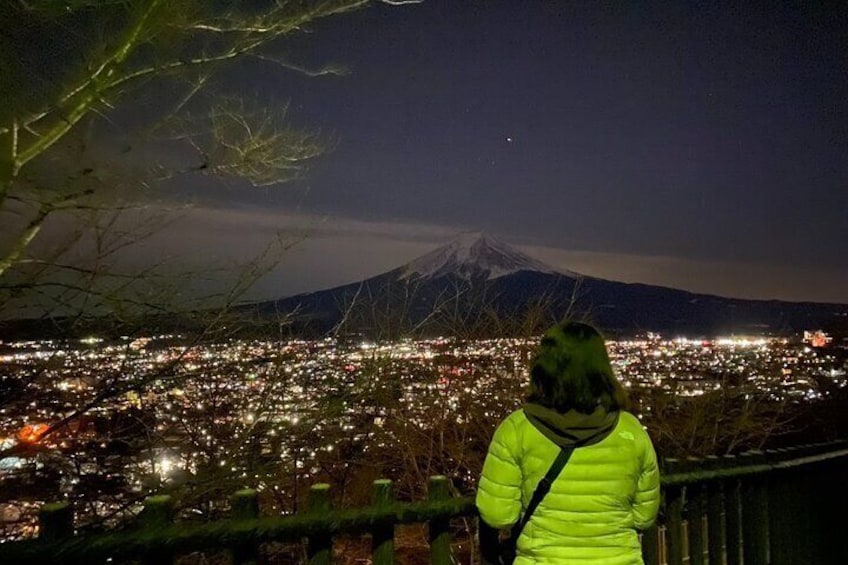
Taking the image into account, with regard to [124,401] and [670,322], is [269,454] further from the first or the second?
[670,322]

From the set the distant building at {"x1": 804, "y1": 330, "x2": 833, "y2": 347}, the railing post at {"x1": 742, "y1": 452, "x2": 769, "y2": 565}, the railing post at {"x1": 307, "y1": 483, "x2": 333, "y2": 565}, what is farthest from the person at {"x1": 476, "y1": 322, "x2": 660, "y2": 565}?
the distant building at {"x1": 804, "y1": 330, "x2": 833, "y2": 347}

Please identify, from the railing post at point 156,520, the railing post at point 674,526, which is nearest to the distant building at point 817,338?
the railing post at point 674,526

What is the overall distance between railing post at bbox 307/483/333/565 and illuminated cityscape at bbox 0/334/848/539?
1804mm

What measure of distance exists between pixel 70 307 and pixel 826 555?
713 centimetres

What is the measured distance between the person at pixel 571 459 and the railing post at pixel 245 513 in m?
0.78

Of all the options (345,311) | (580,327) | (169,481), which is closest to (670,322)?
(345,311)

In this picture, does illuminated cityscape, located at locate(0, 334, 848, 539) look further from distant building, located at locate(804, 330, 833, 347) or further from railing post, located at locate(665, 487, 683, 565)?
distant building, located at locate(804, 330, 833, 347)

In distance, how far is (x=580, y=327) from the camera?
93.1 inches

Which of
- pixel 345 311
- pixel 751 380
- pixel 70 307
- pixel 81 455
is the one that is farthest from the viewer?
pixel 751 380

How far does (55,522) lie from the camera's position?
6.20 ft

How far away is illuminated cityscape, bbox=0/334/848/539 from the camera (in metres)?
7.08

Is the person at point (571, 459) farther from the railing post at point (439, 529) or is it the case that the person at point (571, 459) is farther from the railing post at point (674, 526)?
the railing post at point (674, 526)

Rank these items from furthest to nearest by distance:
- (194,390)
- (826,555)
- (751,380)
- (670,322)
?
(670,322), (751,380), (194,390), (826,555)

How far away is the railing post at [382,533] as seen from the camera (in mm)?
2543
